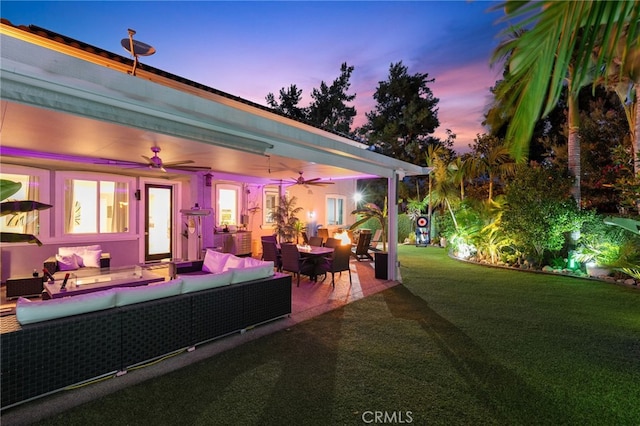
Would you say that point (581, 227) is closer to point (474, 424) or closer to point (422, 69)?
point (474, 424)

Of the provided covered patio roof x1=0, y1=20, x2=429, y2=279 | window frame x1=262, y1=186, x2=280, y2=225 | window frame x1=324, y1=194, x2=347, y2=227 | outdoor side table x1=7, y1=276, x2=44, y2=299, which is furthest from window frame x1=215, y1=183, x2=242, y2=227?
outdoor side table x1=7, y1=276, x2=44, y2=299

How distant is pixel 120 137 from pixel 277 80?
721 inches

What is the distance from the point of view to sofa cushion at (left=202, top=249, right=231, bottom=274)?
22.1 ft

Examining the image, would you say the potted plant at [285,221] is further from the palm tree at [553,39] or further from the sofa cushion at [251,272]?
the palm tree at [553,39]

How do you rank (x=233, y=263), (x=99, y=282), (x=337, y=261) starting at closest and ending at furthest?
(x=99, y=282) < (x=233, y=263) < (x=337, y=261)

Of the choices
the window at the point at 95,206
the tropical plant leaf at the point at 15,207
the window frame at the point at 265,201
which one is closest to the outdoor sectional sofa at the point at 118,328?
the tropical plant leaf at the point at 15,207

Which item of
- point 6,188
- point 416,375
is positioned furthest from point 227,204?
point 6,188

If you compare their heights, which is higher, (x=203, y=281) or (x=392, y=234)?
(x=392, y=234)

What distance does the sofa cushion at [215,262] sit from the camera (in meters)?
6.75

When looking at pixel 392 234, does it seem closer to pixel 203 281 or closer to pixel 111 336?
pixel 203 281

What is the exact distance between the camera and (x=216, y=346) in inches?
174

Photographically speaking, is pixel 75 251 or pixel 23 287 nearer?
pixel 23 287

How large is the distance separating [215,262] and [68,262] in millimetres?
3419

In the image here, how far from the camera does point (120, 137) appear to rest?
535 centimetres
